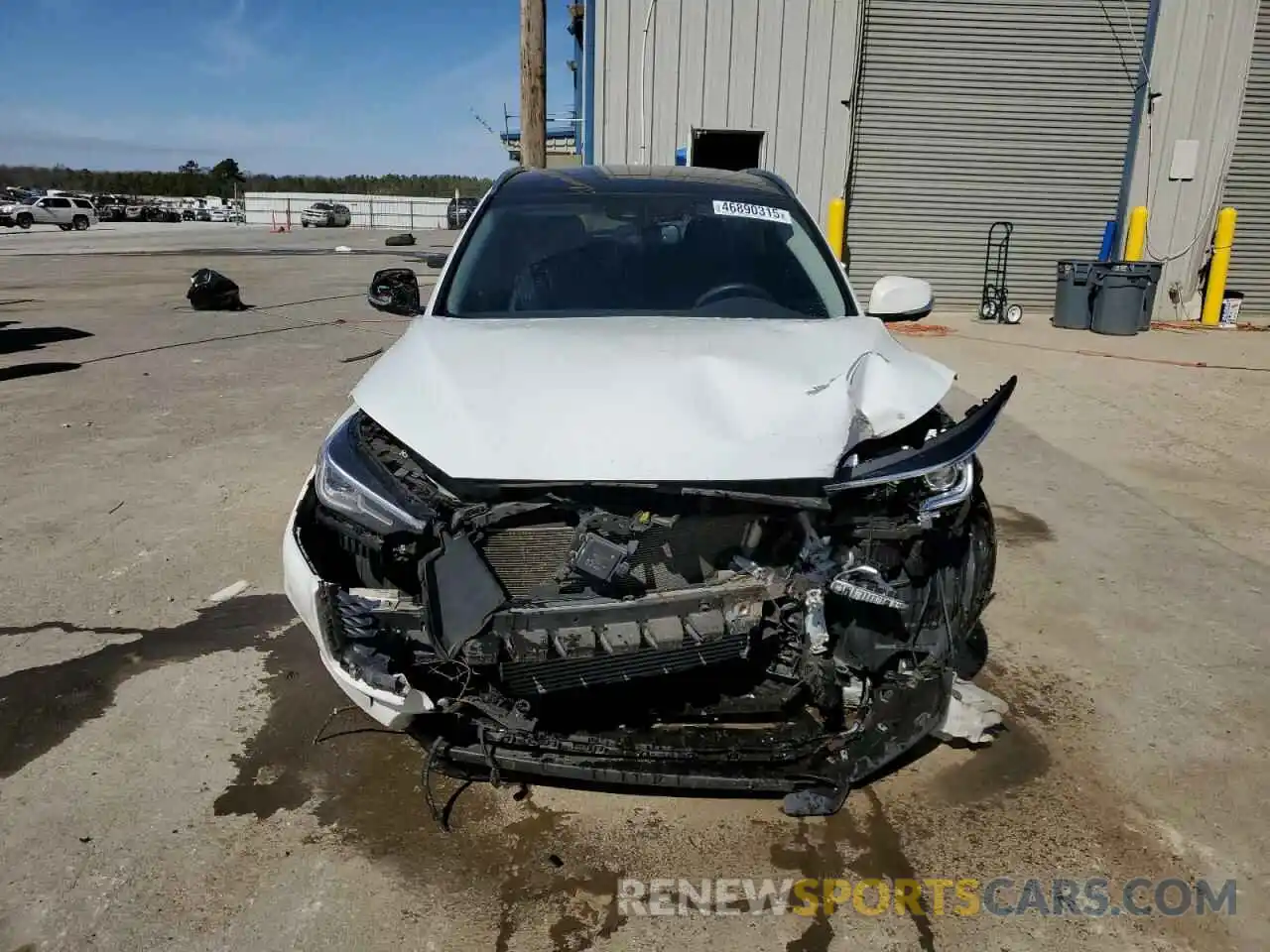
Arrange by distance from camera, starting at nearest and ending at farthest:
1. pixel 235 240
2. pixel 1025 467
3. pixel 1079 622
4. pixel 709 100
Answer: pixel 1079 622
pixel 1025 467
pixel 709 100
pixel 235 240

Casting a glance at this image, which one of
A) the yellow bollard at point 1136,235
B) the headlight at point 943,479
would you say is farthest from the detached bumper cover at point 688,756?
the yellow bollard at point 1136,235

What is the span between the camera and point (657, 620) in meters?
2.27

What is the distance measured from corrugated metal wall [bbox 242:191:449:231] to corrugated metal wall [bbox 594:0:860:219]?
45.7 metres

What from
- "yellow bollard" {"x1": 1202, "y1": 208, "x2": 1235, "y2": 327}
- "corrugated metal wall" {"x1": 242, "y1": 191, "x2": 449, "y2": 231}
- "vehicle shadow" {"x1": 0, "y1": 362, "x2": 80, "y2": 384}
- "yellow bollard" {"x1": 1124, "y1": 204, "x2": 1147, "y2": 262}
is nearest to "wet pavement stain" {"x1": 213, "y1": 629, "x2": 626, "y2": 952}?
"vehicle shadow" {"x1": 0, "y1": 362, "x2": 80, "y2": 384}

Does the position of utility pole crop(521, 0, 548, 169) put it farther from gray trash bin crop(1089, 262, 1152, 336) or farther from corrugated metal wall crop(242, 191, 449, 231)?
corrugated metal wall crop(242, 191, 449, 231)

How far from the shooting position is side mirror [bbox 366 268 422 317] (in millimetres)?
3924

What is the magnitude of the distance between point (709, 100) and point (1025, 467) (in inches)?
360

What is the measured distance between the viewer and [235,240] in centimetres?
3569

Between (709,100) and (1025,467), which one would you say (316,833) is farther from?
(709,100)

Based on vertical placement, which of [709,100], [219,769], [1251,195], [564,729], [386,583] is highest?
[709,100]

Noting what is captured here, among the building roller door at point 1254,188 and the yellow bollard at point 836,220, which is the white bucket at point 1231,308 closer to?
the building roller door at point 1254,188

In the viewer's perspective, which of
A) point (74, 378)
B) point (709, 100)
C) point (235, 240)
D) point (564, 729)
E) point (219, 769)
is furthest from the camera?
point (235, 240)

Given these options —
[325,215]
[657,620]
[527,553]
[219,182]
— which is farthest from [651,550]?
[219,182]

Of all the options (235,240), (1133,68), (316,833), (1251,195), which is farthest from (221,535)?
(235,240)
